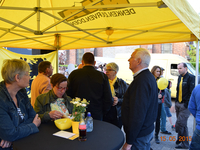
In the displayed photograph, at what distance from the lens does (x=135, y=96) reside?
1.87 m

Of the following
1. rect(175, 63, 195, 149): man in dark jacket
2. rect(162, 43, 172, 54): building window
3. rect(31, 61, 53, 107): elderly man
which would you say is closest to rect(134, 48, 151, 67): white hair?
rect(31, 61, 53, 107): elderly man

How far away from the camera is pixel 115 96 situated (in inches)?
128

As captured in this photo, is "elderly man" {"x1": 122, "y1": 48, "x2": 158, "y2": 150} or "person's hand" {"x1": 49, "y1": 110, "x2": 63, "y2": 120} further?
"person's hand" {"x1": 49, "y1": 110, "x2": 63, "y2": 120}

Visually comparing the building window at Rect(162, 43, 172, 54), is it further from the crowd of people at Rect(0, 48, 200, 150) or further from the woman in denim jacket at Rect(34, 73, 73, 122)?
the woman in denim jacket at Rect(34, 73, 73, 122)

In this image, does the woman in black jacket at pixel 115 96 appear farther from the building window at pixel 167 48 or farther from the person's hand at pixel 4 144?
the building window at pixel 167 48

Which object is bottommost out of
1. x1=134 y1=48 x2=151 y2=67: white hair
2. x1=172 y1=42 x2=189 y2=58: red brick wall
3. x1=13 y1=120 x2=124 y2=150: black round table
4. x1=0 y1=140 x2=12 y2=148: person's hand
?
x1=0 y1=140 x2=12 y2=148: person's hand

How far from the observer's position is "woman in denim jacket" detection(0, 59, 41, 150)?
4.97ft

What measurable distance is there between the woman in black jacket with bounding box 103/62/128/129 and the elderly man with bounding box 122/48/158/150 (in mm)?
1136

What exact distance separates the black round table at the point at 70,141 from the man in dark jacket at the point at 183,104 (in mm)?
2805

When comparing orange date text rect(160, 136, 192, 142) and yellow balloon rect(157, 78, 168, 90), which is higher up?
yellow balloon rect(157, 78, 168, 90)

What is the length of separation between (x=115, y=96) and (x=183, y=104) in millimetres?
2053

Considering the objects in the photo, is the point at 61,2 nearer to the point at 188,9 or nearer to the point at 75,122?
the point at 188,9

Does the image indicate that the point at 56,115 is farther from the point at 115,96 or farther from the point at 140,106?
the point at 115,96

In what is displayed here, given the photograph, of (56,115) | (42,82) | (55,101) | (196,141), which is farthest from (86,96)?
(196,141)
